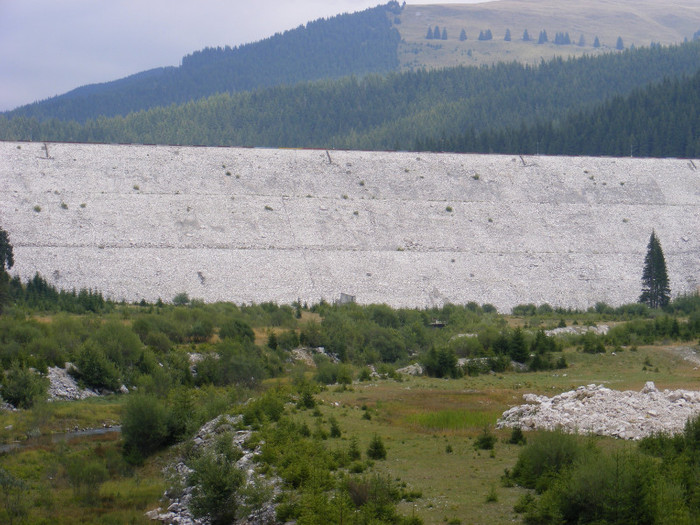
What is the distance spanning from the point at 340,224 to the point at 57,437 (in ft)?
113

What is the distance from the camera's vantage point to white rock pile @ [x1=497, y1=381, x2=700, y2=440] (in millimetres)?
19516

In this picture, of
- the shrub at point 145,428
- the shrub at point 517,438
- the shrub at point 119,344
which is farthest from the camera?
Answer: the shrub at point 119,344

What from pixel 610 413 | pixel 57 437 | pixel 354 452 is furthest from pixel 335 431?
pixel 57 437

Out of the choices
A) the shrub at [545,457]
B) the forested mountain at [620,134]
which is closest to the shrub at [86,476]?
the shrub at [545,457]

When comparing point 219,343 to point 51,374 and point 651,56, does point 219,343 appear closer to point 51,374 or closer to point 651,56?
point 51,374

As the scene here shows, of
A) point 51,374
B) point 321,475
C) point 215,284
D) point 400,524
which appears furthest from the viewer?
point 215,284

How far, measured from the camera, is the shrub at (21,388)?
96.8 feet

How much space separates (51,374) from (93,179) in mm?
29545

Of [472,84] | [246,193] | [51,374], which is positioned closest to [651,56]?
[472,84]

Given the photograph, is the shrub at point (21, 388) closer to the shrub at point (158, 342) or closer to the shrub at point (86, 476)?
the shrub at point (86, 476)

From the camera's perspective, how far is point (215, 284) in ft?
170

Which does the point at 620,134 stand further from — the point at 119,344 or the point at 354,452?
the point at 354,452

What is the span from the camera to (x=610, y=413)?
2056 cm

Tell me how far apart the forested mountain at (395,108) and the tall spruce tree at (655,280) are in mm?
43658
